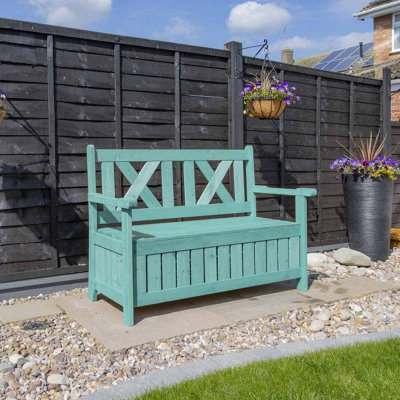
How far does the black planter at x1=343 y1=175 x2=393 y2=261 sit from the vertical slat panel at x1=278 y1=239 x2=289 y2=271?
1.77 m

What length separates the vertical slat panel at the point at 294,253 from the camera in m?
3.94

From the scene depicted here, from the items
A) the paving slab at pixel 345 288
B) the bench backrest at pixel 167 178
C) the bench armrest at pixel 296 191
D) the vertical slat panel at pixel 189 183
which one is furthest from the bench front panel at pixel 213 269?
the vertical slat panel at pixel 189 183

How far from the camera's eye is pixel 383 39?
593 inches

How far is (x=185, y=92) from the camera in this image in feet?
15.0

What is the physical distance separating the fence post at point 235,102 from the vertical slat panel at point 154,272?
1.88m

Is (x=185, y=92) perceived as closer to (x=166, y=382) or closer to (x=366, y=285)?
(x=366, y=285)

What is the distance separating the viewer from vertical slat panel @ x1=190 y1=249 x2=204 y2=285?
3430mm

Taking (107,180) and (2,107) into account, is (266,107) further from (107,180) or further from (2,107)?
(2,107)

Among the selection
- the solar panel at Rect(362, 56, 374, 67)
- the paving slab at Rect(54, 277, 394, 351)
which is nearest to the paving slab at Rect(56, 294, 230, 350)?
the paving slab at Rect(54, 277, 394, 351)

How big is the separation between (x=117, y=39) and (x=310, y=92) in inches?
95.4

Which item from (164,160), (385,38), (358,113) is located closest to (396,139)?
(358,113)

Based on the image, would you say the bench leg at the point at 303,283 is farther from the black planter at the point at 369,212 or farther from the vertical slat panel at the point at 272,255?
the black planter at the point at 369,212

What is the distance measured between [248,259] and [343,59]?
15366 mm

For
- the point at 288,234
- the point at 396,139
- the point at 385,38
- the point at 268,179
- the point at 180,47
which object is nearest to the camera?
the point at 288,234
